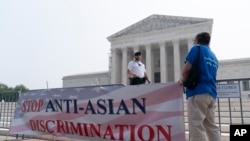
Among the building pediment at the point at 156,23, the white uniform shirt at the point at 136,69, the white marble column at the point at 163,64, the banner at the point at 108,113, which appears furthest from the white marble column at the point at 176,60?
the banner at the point at 108,113

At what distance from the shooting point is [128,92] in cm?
436

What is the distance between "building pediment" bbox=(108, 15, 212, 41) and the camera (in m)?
36.6

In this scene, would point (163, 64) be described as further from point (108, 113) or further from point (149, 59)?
point (108, 113)

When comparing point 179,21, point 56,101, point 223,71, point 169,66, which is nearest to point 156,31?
point 179,21

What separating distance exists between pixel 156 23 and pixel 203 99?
125 ft

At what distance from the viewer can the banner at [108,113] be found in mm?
3844

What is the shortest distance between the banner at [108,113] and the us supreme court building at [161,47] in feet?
106

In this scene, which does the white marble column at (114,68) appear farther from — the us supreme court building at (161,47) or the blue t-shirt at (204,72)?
the blue t-shirt at (204,72)

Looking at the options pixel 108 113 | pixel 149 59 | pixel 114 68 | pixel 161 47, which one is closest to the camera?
pixel 108 113

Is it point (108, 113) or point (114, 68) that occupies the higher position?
point (114, 68)

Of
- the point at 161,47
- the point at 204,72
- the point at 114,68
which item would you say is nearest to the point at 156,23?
the point at 161,47

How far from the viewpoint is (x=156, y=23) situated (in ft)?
131

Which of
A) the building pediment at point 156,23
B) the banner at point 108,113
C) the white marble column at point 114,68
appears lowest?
the banner at point 108,113

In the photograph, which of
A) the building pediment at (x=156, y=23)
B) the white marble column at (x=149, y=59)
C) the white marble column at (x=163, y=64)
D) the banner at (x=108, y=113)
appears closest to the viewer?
the banner at (x=108, y=113)
